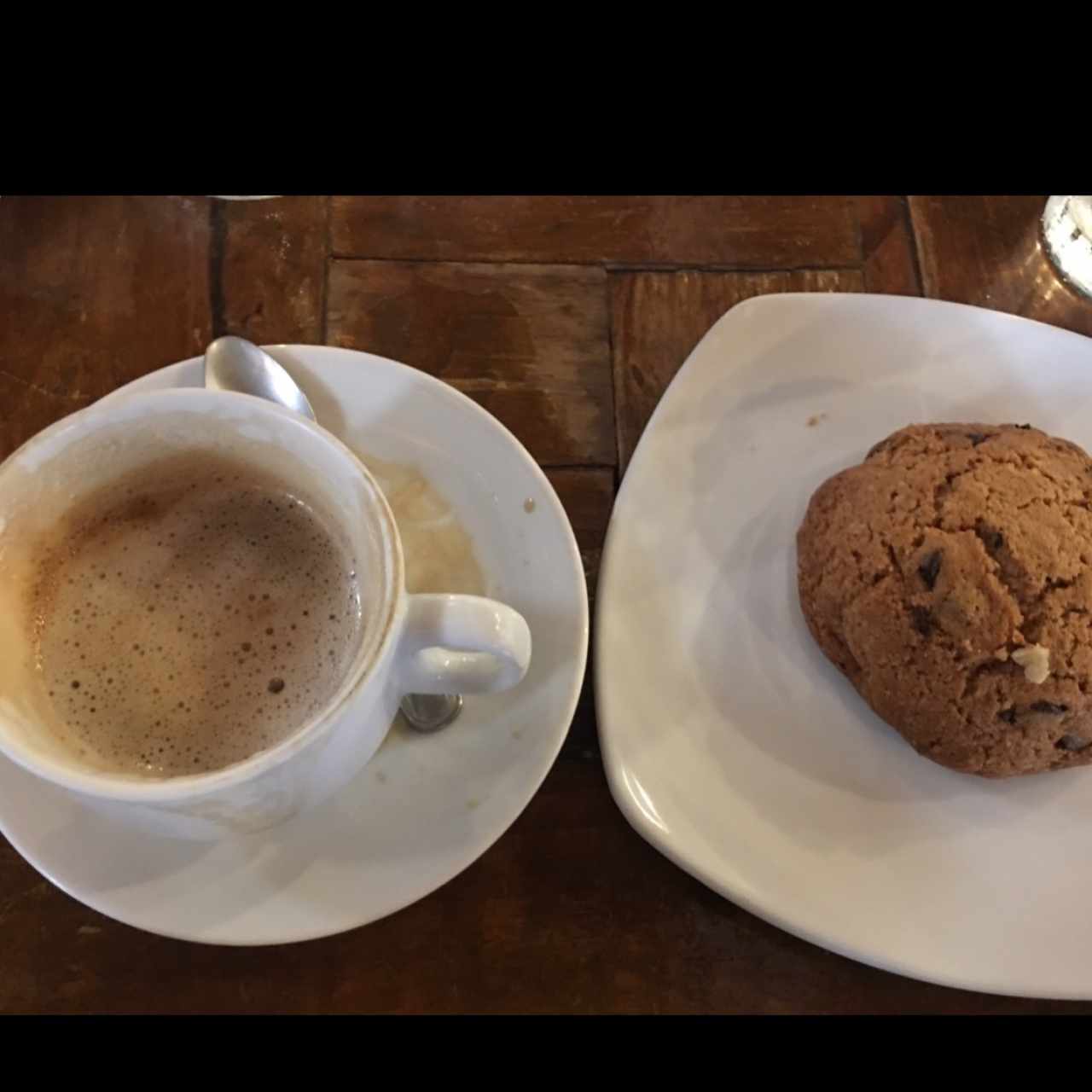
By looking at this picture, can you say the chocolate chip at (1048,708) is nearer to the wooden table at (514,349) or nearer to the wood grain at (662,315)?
the wooden table at (514,349)

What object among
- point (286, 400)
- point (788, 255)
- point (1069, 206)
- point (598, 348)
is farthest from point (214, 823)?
point (1069, 206)

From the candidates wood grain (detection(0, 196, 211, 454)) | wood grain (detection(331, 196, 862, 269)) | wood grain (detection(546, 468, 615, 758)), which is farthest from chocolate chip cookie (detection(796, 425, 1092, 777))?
wood grain (detection(0, 196, 211, 454))

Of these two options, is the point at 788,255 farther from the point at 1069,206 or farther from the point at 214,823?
the point at 214,823

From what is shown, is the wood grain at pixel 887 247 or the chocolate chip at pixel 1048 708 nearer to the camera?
the chocolate chip at pixel 1048 708

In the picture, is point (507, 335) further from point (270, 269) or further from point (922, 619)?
point (922, 619)

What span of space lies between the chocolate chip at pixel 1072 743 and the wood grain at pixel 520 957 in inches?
7.2

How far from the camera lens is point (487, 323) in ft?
2.97

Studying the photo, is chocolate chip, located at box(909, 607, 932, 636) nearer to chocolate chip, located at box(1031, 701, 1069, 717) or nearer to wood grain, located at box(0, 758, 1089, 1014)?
chocolate chip, located at box(1031, 701, 1069, 717)

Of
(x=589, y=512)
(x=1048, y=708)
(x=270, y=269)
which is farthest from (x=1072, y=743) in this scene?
(x=270, y=269)

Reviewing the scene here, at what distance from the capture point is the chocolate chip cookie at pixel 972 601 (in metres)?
0.70

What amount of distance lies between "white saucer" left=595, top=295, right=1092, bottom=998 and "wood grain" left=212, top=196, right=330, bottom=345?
338 millimetres

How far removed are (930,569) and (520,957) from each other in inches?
15.8

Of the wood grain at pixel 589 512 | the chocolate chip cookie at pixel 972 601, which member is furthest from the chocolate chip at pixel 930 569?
the wood grain at pixel 589 512

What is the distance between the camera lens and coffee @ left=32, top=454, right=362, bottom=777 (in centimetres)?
59
